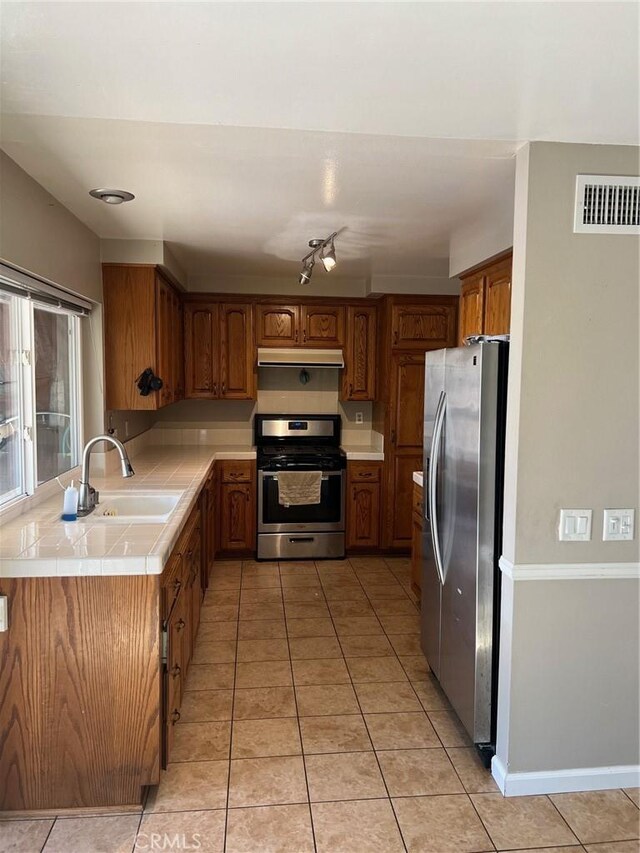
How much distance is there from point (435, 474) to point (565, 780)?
49.8 inches

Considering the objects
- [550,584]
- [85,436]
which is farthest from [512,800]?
[85,436]

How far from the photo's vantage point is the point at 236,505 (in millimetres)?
4770

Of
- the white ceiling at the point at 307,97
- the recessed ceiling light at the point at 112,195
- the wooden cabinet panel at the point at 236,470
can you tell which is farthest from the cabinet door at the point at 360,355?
the recessed ceiling light at the point at 112,195

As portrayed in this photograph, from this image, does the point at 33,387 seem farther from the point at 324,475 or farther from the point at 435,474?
the point at 324,475

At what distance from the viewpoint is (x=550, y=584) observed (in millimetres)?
2121

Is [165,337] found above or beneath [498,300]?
beneath

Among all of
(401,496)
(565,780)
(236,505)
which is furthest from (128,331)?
(565,780)

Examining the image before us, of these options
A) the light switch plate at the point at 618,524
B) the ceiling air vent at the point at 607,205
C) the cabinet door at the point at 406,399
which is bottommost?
the light switch plate at the point at 618,524

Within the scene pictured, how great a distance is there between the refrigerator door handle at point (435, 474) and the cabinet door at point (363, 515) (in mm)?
2194

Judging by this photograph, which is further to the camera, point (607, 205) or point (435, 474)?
point (435, 474)

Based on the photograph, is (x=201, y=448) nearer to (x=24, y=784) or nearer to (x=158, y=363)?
(x=158, y=363)

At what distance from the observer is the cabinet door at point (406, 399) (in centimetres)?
479

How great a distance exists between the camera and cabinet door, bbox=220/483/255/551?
4.76 m

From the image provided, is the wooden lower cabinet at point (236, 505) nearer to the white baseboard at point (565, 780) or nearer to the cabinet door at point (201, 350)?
the cabinet door at point (201, 350)
